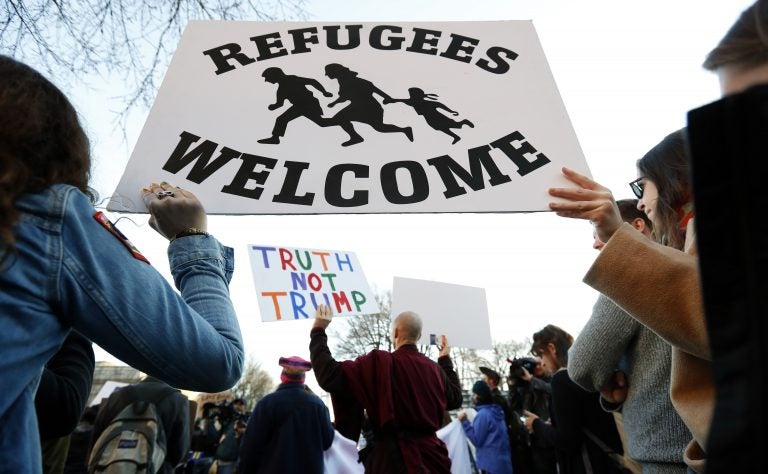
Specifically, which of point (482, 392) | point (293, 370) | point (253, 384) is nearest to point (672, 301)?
point (293, 370)

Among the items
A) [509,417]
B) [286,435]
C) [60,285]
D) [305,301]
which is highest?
[305,301]

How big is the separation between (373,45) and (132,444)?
3.22 meters

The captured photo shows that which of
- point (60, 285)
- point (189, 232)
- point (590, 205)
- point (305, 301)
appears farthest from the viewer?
point (305, 301)

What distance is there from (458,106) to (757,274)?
1639 millimetres

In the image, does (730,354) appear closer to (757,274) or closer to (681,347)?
(757,274)

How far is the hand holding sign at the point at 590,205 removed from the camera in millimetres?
1523

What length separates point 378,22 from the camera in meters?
2.31

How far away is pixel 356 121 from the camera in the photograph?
1985mm

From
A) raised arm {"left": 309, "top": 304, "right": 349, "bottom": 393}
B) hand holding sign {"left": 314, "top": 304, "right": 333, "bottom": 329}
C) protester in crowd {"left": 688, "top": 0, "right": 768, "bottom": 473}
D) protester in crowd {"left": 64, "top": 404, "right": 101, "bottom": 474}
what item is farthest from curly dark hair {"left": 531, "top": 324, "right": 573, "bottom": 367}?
protester in crowd {"left": 64, "top": 404, "right": 101, "bottom": 474}

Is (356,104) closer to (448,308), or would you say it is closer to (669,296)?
(669,296)

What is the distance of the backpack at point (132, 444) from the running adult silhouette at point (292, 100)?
2.90 metres

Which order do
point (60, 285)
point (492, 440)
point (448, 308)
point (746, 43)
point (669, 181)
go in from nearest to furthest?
point (746, 43) < point (60, 285) < point (669, 181) < point (492, 440) < point (448, 308)

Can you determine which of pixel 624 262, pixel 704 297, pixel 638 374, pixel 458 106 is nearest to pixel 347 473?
pixel 638 374

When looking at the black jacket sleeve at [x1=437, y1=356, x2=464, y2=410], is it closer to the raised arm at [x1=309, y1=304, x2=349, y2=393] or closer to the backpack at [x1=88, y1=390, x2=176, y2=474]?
the raised arm at [x1=309, y1=304, x2=349, y2=393]
